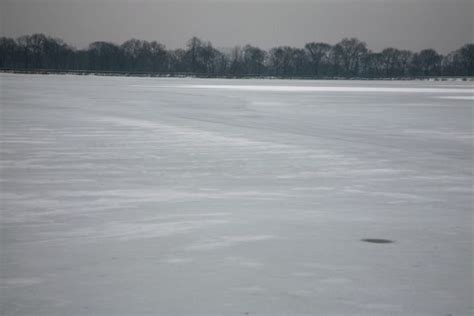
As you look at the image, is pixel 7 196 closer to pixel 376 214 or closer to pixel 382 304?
pixel 376 214

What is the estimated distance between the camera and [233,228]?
7102 mm

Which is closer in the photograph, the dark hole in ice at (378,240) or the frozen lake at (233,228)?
the frozen lake at (233,228)

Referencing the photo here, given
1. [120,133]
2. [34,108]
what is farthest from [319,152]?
[34,108]

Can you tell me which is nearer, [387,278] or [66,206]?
[387,278]

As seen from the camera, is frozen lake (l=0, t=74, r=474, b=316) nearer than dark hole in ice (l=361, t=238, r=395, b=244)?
Yes

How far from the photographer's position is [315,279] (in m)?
5.26

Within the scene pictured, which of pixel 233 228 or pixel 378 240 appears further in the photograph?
pixel 233 228

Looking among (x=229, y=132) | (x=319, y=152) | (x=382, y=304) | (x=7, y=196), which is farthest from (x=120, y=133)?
(x=382, y=304)

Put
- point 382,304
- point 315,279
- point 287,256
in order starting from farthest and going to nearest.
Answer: point 287,256
point 315,279
point 382,304

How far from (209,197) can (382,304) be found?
4.47 metres

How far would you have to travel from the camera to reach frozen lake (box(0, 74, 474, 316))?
4832 millimetres

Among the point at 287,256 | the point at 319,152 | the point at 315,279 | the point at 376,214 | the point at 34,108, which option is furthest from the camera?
the point at 34,108

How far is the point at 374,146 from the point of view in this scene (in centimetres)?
1588

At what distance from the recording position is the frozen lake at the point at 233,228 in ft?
15.9
